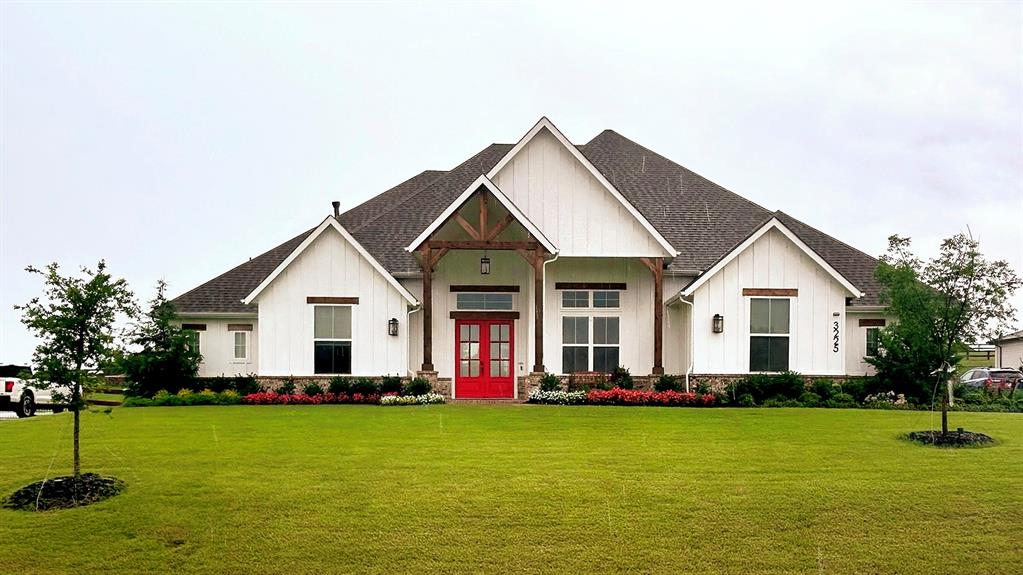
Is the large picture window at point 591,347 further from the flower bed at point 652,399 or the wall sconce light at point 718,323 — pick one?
the flower bed at point 652,399

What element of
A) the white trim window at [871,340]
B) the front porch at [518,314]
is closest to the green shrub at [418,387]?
the front porch at [518,314]

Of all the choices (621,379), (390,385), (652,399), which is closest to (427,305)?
(390,385)

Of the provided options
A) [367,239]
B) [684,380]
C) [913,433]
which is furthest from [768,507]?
[367,239]

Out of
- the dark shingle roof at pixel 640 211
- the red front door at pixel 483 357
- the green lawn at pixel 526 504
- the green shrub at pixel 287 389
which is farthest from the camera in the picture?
the dark shingle roof at pixel 640 211

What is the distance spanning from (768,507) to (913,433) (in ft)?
21.1

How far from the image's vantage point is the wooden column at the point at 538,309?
2388cm

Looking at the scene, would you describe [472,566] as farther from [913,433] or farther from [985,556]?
[913,433]

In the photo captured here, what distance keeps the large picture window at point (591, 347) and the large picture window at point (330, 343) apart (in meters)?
6.35

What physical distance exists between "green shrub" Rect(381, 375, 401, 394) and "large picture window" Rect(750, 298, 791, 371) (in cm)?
980

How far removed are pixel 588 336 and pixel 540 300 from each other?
277 cm

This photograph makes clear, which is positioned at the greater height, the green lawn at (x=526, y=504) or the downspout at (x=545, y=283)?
the downspout at (x=545, y=283)

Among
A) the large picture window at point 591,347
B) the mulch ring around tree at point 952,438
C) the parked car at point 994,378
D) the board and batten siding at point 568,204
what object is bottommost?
the parked car at point 994,378

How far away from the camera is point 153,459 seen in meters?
13.2

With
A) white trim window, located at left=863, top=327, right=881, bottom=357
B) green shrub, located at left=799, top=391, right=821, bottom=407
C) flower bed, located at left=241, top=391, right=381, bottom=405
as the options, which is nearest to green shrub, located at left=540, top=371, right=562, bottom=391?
flower bed, located at left=241, top=391, right=381, bottom=405
